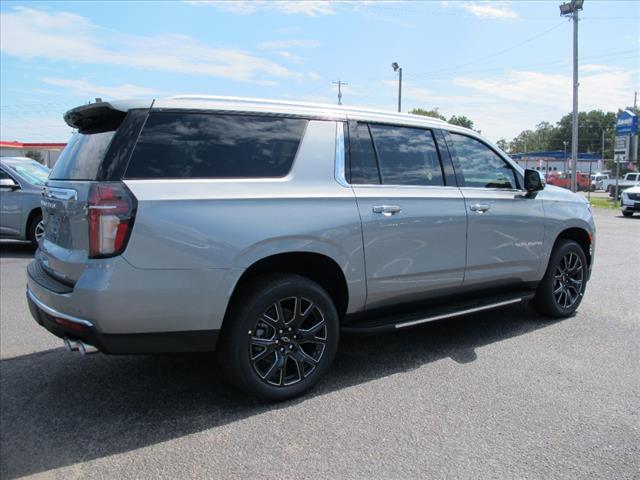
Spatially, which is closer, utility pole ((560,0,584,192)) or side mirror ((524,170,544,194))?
side mirror ((524,170,544,194))

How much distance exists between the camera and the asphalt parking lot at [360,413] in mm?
2869

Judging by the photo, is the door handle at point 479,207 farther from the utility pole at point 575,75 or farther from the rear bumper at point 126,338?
the utility pole at point 575,75

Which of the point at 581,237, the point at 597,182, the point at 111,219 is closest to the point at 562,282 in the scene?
the point at 581,237

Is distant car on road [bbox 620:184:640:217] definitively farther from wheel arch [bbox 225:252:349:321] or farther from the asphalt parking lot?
wheel arch [bbox 225:252:349:321]

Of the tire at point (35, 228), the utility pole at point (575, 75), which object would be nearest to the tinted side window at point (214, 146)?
the tire at point (35, 228)

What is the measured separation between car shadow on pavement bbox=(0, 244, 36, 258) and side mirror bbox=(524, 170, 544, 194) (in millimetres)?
8994

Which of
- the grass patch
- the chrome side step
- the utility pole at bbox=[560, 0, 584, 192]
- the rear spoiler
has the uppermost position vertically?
the utility pole at bbox=[560, 0, 584, 192]

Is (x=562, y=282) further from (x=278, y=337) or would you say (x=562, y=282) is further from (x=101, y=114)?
(x=101, y=114)

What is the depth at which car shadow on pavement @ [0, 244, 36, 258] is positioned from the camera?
10.3 m

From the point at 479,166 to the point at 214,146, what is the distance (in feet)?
8.57

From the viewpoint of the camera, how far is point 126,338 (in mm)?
3115

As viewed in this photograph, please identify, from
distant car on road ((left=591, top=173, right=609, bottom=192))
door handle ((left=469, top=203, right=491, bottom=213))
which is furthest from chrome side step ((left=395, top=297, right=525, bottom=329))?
distant car on road ((left=591, top=173, right=609, bottom=192))

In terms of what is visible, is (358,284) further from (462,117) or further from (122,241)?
(462,117)

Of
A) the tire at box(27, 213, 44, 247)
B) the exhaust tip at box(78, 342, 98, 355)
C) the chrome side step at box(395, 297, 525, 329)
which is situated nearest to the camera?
the exhaust tip at box(78, 342, 98, 355)
